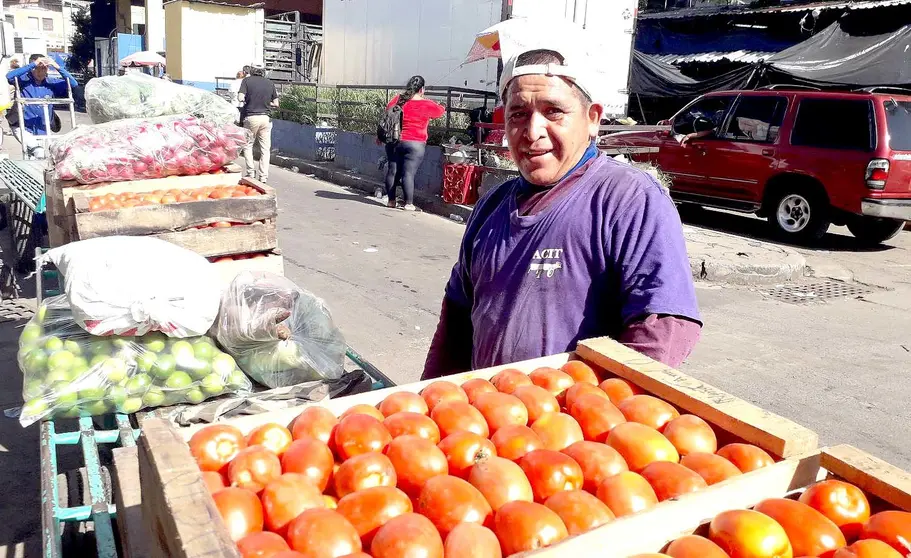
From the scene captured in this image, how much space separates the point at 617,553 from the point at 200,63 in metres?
31.7

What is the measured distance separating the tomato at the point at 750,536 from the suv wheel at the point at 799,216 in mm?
10193

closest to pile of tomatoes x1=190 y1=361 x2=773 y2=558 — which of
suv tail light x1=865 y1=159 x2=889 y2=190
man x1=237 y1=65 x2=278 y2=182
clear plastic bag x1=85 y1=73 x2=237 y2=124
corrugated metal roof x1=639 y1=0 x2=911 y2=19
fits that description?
clear plastic bag x1=85 y1=73 x2=237 y2=124

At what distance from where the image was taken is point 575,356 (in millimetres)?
2223

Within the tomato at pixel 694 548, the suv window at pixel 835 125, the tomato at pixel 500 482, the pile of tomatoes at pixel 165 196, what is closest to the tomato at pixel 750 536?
the tomato at pixel 694 548

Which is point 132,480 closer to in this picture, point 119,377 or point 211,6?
point 119,377

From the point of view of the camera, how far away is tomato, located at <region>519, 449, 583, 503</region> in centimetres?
150

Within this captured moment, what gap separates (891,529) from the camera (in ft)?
4.37

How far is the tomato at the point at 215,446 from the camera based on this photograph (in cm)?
155

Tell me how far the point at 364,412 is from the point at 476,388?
12.8 inches

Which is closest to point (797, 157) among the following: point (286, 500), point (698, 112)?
point (698, 112)

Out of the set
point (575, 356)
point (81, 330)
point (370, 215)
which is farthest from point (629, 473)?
point (370, 215)

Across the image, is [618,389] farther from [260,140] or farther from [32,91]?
[260,140]

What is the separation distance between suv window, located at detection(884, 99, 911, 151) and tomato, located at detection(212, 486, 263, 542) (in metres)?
10.3

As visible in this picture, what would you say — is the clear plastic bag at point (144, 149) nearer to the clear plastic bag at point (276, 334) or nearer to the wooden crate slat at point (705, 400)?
the clear plastic bag at point (276, 334)
